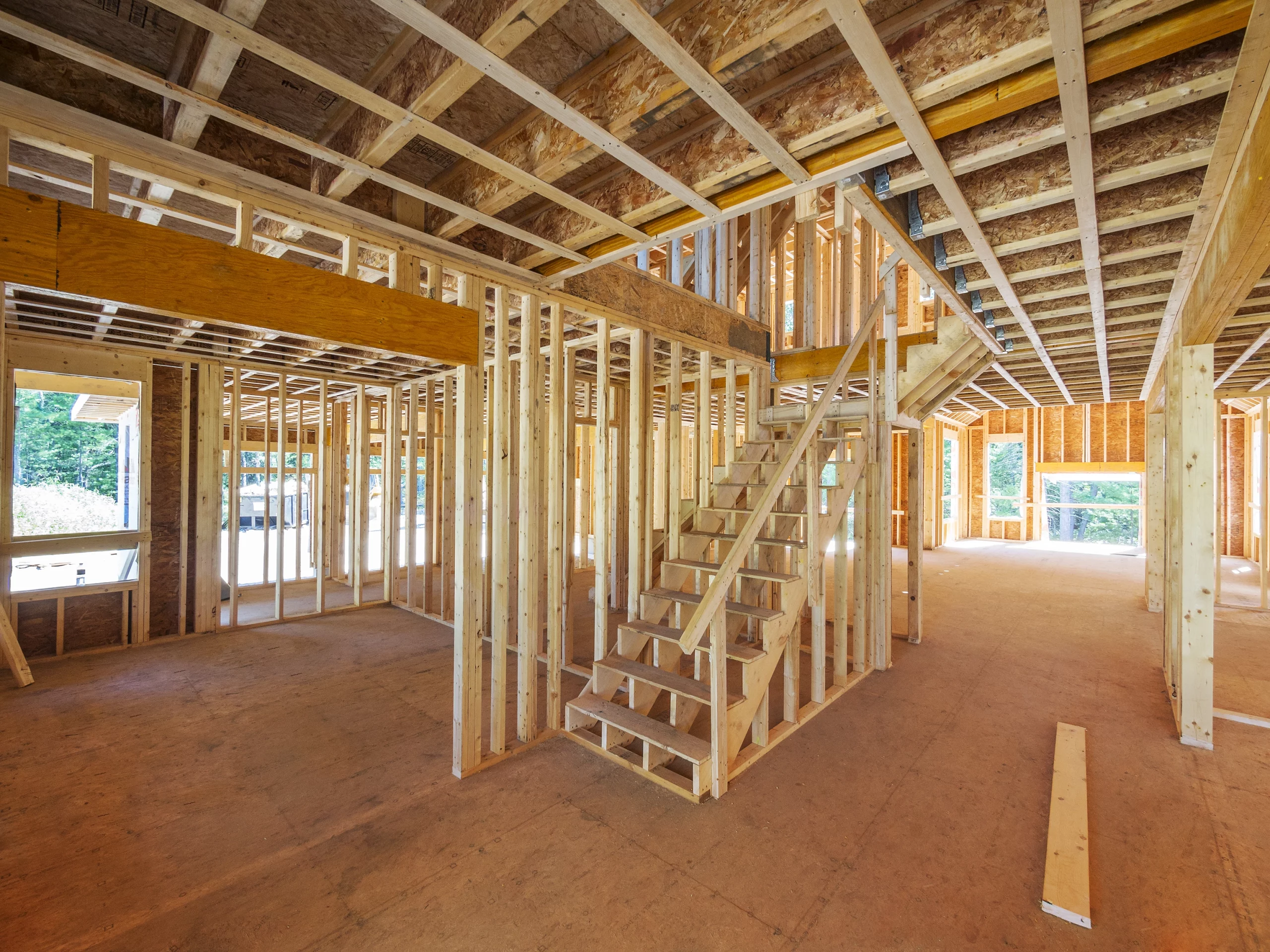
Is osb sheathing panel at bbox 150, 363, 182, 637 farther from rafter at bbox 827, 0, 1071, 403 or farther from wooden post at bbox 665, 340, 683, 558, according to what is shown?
rafter at bbox 827, 0, 1071, 403

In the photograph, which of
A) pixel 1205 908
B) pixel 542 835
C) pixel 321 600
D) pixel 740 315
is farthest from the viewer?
pixel 321 600

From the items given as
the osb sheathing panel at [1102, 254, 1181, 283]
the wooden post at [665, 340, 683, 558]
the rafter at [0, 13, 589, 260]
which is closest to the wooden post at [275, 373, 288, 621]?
the wooden post at [665, 340, 683, 558]

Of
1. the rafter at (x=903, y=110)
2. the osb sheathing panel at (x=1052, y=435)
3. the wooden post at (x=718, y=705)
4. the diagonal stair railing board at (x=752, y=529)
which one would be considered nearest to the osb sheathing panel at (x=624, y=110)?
the rafter at (x=903, y=110)

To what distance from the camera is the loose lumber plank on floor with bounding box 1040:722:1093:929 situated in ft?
6.61

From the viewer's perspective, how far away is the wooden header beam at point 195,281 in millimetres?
1627

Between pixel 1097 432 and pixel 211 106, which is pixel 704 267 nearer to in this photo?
pixel 211 106

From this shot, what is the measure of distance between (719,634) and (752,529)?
59 centimetres

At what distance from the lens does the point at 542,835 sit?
96.5 inches

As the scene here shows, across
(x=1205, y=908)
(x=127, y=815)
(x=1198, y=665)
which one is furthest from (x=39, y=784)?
(x=1198, y=665)

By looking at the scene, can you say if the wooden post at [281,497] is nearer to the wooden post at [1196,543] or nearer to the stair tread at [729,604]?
the stair tread at [729,604]

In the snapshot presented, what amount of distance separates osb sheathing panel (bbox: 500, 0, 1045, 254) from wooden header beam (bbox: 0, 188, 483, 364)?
0.71m

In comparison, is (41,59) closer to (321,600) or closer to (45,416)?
(321,600)

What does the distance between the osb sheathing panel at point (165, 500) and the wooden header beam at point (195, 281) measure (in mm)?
4618

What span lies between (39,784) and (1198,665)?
21.9ft
